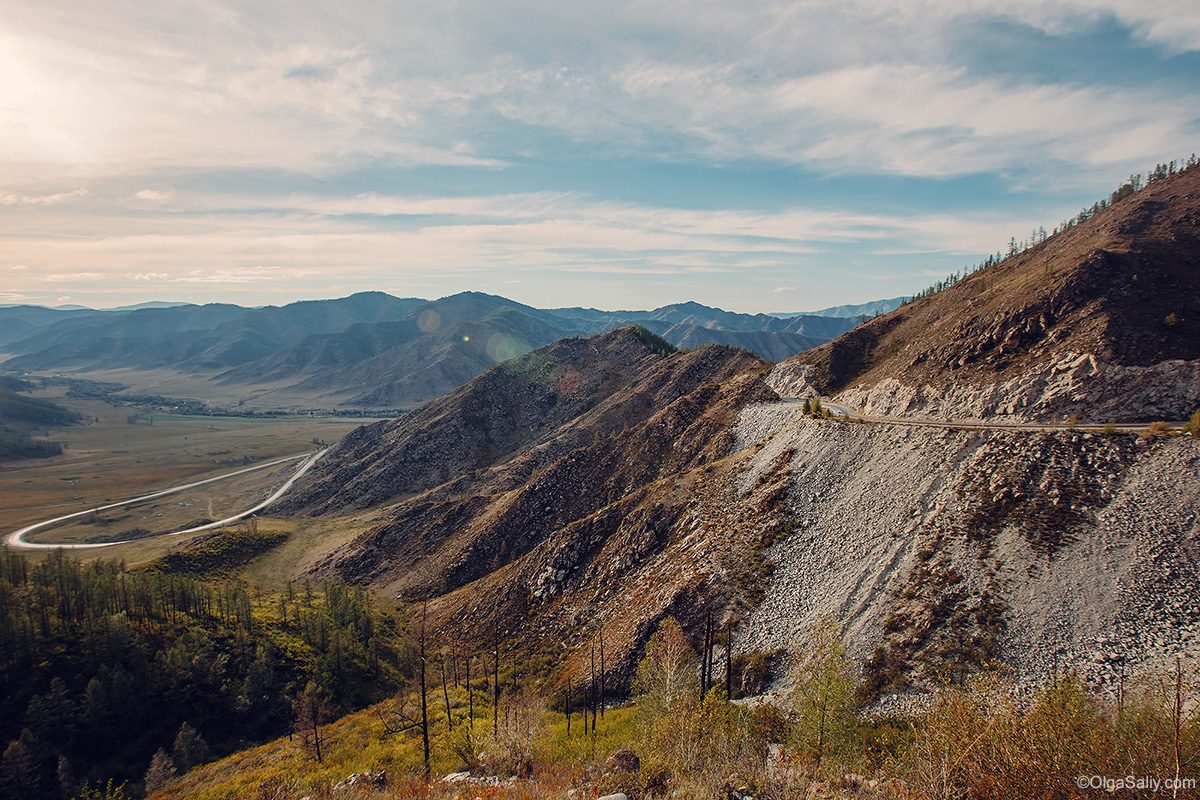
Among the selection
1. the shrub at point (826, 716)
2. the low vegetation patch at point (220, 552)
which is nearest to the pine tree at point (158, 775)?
the shrub at point (826, 716)

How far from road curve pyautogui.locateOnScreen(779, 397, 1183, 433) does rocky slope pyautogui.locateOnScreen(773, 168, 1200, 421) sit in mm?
1493

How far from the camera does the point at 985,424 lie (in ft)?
197

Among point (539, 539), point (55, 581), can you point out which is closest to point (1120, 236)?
point (539, 539)

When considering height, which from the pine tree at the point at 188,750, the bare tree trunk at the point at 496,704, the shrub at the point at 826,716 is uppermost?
the shrub at the point at 826,716

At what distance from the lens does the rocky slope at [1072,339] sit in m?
55.5

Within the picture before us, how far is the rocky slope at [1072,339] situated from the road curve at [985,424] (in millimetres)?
1493

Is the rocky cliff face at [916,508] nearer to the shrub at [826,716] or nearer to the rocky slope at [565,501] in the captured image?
the rocky slope at [565,501]

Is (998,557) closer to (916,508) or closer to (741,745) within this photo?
(916,508)

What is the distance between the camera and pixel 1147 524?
4291cm

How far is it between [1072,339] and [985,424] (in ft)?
48.1

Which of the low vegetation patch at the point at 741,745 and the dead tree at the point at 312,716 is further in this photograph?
the dead tree at the point at 312,716

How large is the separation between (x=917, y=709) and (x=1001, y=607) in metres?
11.7

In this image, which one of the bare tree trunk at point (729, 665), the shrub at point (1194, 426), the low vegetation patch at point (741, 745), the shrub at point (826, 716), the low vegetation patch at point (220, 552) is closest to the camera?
the low vegetation patch at point (741, 745)

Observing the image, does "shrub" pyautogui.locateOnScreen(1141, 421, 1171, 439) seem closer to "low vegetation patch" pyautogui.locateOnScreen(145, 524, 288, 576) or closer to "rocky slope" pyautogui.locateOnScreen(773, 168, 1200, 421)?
"rocky slope" pyautogui.locateOnScreen(773, 168, 1200, 421)
